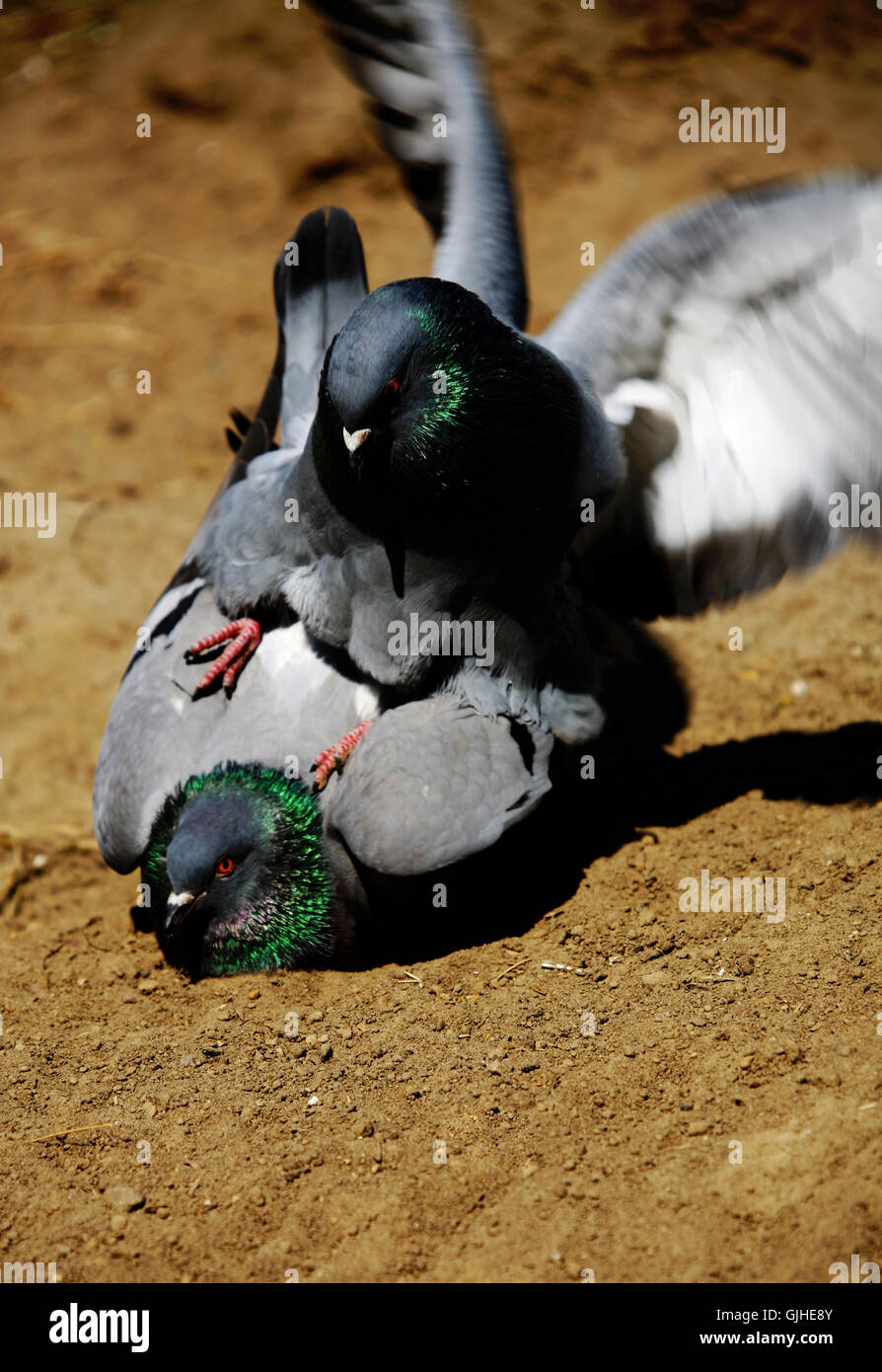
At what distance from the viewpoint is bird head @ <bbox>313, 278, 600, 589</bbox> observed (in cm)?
338

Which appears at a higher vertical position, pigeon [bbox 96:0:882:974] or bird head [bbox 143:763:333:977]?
pigeon [bbox 96:0:882:974]

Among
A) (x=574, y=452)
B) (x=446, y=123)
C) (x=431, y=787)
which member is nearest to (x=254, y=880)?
(x=431, y=787)

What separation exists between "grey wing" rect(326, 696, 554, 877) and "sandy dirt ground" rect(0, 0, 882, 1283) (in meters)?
0.36

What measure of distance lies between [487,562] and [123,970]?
1.94 m

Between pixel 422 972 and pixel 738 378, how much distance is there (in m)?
2.36

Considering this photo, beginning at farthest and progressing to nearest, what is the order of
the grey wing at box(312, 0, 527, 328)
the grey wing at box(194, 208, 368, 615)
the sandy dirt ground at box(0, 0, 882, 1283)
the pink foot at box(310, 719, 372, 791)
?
1. the grey wing at box(312, 0, 527, 328)
2. the grey wing at box(194, 208, 368, 615)
3. the pink foot at box(310, 719, 372, 791)
4. the sandy dirt ground at box(0, 0, 882, 1283)

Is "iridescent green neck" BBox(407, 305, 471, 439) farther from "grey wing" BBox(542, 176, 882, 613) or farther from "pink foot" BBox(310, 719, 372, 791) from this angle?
"pink foot" BBox(310, 719, 372, 791)

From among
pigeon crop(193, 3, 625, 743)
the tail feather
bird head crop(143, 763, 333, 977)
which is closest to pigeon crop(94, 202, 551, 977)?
bird head crop(143, 763, 333, 977)

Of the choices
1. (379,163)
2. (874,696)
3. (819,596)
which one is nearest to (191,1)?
(379,163)

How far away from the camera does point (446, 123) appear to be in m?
4.68

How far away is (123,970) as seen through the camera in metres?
3.96

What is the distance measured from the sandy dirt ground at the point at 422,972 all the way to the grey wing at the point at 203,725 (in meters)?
0.56

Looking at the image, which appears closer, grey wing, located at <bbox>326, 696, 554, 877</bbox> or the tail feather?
grey wing, located at <bbox>326, 696, 554, 877</bbox>

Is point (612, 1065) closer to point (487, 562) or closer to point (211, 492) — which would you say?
point (487, 562)
